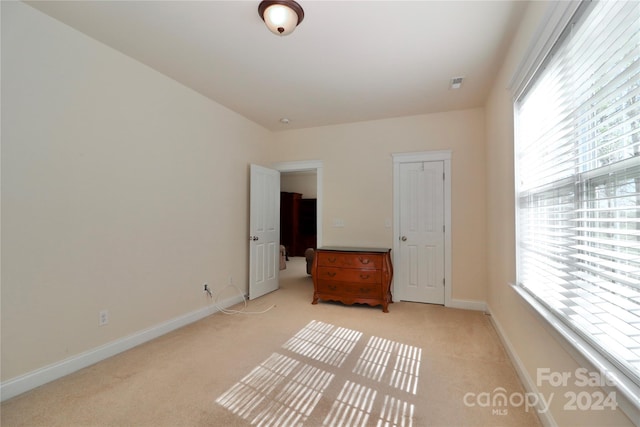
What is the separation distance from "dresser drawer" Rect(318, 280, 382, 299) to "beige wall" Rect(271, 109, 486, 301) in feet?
→ 2.44

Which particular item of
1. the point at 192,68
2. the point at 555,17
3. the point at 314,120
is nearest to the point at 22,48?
the point at 192,68

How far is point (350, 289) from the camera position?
368 centimetres

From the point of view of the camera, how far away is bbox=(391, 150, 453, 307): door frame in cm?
375

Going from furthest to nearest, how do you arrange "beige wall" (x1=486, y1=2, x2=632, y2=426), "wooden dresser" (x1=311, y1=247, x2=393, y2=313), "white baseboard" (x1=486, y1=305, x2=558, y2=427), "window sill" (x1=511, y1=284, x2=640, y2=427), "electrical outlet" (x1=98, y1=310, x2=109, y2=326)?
1. "wooden dresser" (x1=311, y1=247, x2=393, y2=313)
2. "electrical outlet" (x1=98, y1=310, x2=109, y2=326)
3. "white baseboard" (x1=486, y1=305, x2=558, y2=427)
4. "beige wall" (x1=486, y1=2, x2=632, y2=426)
5. "window sill" (x1=511, y1=284, x2=640, y2=427)

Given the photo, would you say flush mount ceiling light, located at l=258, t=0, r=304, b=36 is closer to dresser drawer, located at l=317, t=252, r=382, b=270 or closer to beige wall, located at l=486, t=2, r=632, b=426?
beige wall, located at l=486, t=2, r=632, b=426

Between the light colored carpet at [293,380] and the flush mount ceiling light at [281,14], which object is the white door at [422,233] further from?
the flush mount ceiling light at [281,14]

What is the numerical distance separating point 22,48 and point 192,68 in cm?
120

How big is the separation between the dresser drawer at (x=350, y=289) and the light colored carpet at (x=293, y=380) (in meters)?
0.50

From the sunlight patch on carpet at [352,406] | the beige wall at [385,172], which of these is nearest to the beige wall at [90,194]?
the beige wall at [385,172]

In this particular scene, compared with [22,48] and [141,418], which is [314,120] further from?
[141,418]

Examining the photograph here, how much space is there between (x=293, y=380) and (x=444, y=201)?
9.62 ft

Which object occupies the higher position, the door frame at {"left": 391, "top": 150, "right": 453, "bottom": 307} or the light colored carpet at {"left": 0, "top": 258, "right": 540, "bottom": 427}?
the door frame at {"left": 391, "top": 150, "right": 453, "bottom": 307}

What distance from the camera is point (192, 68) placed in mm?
2760

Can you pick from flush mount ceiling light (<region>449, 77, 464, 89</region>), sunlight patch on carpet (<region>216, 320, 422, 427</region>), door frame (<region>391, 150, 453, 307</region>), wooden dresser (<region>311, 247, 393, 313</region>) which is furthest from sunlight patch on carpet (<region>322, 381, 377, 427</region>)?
flush mount ceiling light (<region>449, 77, 464, 89</region>)
